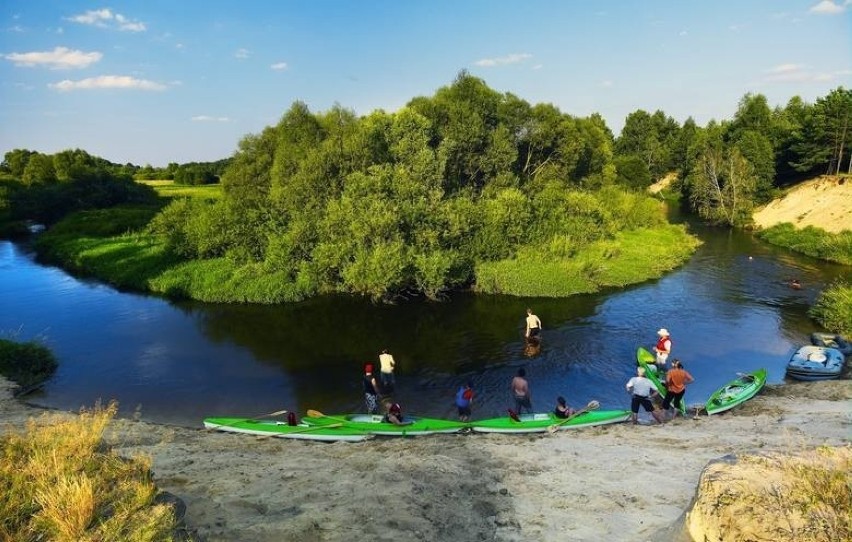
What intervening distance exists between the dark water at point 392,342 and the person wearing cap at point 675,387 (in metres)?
2.52

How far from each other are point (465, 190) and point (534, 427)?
92.8 ft

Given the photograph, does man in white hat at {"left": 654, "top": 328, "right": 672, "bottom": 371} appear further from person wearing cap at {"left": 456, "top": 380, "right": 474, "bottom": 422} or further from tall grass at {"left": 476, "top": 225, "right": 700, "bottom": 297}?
tall grass at {"left": 476, "top": 225, "right": 700, "bottom": 297}

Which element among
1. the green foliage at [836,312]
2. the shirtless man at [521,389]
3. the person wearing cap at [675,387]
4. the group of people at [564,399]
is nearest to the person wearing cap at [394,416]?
the group of people at [564,399]

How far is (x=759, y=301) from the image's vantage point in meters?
33.4

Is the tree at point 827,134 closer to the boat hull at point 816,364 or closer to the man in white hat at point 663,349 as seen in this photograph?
the boat hull at point 816,364

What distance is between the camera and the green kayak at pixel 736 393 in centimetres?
1806

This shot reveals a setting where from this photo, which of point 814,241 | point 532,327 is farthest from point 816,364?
point 814,241

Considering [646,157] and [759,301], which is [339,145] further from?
[646,157]

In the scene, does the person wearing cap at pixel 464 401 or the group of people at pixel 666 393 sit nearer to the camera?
the group of people at pixel 666 393

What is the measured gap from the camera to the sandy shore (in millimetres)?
9383

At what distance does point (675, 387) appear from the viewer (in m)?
17.2

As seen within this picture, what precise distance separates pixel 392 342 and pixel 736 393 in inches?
616

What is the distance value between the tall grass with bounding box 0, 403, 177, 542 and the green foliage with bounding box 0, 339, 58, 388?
1665 centimetres

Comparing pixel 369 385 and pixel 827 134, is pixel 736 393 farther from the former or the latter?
pixel 827 134
